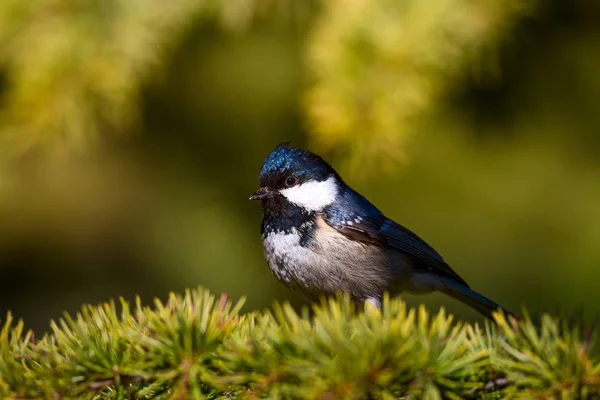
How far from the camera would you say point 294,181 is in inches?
94.1

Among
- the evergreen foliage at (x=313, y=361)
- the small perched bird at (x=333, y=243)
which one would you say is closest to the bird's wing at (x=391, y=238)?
the small perched bird at (x=333, y=243)

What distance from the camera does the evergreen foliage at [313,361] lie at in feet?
3.27

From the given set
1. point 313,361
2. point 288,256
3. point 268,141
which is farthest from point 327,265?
point 313,361

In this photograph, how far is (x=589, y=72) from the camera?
Result: 9.05ft

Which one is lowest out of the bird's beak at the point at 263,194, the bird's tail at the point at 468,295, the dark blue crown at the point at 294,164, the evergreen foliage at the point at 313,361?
the evergreen foliage at the point at 313,361

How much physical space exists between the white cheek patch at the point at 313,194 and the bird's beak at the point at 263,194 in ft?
0.13

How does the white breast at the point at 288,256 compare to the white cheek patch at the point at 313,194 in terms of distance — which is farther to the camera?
the white cheek patch at the point at 313,194

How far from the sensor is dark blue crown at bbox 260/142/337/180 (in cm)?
236

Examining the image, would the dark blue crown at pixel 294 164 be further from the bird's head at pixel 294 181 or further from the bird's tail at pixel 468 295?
the bird's tail at pixel 468 295

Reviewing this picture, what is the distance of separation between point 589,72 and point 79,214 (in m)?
2.26

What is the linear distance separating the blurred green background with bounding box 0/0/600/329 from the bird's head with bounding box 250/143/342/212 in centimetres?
9

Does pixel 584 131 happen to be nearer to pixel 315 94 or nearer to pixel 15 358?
pixel 315 94

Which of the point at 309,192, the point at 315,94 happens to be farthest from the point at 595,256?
the point at 315,94

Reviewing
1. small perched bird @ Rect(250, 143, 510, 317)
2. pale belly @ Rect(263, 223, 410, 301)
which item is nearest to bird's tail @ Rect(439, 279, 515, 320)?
small perched bird @ Rect(250, 143, 510, 317)
